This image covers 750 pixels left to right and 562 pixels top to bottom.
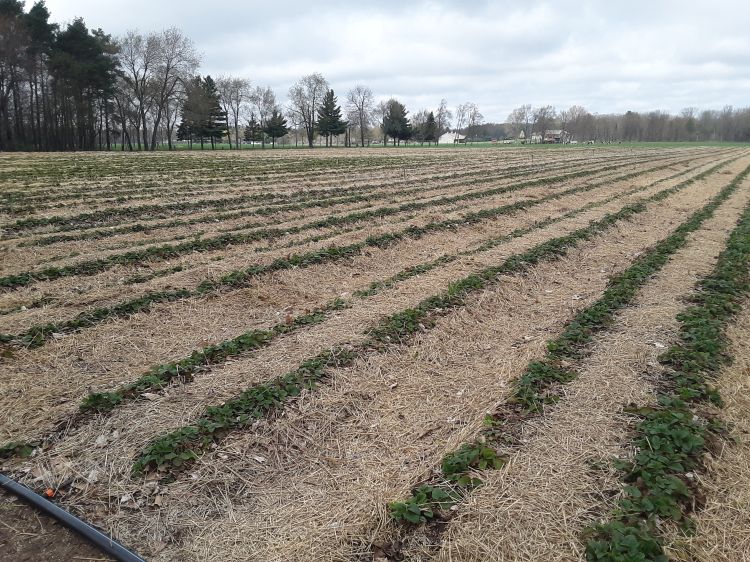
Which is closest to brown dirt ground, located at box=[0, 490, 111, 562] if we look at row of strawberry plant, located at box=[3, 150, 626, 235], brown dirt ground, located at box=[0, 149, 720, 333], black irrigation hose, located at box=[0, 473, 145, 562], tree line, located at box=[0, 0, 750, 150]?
black irrigation hose, located at box=[0, 473, 145, 562]

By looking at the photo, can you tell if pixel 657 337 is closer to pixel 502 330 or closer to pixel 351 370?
pixel 502 330

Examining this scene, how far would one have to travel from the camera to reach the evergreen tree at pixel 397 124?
3976 inches

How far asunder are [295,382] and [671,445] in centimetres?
318

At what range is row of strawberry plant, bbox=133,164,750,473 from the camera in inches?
149

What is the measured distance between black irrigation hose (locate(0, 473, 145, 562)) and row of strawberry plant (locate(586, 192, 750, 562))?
2752mm

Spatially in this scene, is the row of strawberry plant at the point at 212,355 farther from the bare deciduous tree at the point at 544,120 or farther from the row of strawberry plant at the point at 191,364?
the bare deciduous tree at the point at 544,120

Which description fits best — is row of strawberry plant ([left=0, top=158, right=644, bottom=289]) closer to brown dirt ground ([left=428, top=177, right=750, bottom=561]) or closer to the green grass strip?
the green grass strip

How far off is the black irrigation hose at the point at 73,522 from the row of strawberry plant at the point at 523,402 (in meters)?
1.66

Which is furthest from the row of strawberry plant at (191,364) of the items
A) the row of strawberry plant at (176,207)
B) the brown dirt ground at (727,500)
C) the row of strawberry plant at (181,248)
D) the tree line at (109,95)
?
the tree line at (109,95)

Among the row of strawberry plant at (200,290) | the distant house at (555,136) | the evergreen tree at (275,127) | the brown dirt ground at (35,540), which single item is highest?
the distant house at (555,136)

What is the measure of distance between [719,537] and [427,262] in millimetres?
6557

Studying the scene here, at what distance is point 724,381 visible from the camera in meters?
4.78

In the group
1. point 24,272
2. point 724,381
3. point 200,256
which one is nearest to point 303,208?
point 200,256

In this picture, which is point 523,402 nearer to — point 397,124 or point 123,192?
point 123,192
